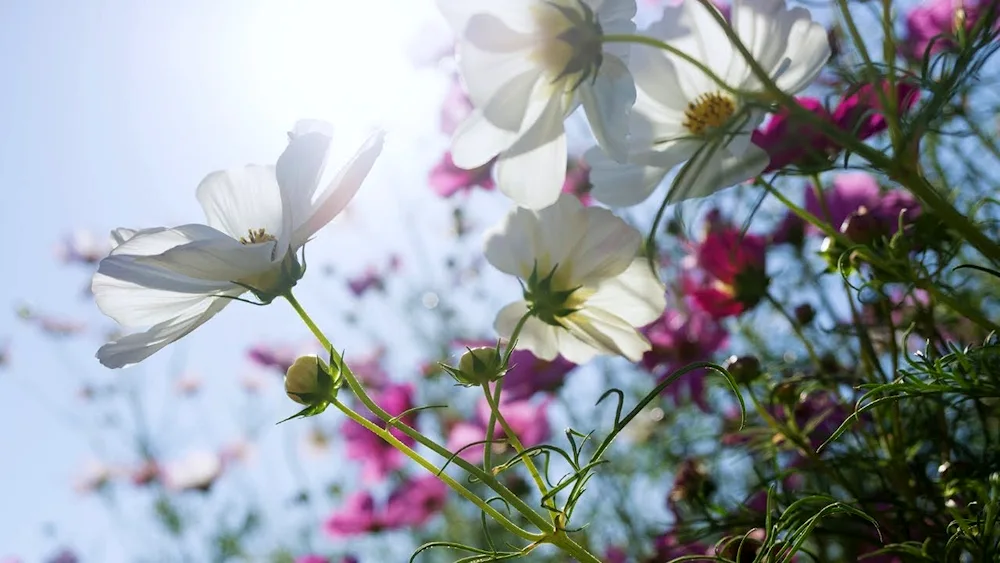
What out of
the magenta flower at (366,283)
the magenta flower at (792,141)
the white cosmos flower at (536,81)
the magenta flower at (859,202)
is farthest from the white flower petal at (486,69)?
the magenta flower at (366,283)

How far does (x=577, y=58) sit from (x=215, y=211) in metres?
0.20

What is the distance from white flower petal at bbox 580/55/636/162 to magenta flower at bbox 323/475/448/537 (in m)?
0.88

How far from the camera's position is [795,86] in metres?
0.36

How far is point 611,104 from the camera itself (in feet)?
1.01

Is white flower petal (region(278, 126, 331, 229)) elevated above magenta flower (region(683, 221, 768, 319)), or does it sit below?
below

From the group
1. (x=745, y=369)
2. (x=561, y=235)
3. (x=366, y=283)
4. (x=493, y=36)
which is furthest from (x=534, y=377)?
(x=366, y=283)

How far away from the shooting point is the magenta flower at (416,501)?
1.15 metres

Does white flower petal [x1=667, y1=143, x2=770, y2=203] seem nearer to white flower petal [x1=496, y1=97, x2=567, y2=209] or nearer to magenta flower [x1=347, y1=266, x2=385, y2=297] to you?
white flower petal [x1=496, y1=97, x2=567, y2=209]

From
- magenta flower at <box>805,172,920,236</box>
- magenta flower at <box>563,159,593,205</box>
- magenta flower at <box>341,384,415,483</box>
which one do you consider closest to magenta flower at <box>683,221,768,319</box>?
magenta flower at <box>805,172,920,236</box>

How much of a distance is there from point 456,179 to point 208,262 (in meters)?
0.62

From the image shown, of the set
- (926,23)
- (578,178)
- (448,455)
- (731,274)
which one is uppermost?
(578,178)

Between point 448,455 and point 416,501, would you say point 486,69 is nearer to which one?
point 448,455

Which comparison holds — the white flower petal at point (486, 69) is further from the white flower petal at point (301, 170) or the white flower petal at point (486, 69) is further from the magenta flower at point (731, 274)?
the magenta flower at point (731, 274)

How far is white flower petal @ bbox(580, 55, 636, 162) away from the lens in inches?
12.0
